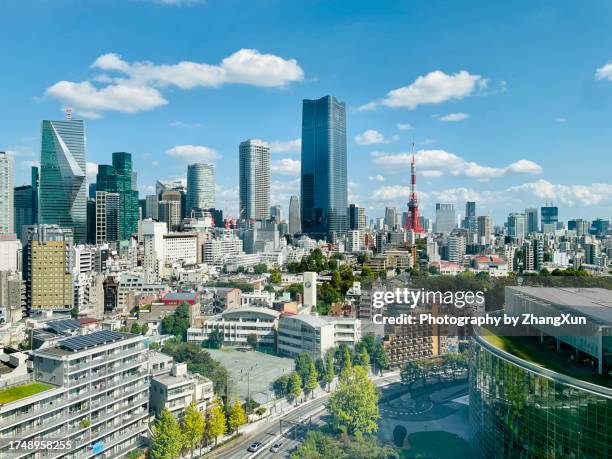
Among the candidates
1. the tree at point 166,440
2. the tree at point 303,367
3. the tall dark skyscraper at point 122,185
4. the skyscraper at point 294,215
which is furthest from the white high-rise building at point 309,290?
the skyscraper at point 294,215

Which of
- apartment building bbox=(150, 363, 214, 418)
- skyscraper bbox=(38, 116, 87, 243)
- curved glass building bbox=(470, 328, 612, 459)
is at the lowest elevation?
apartment building bbox=(150, 363, 214, 418)

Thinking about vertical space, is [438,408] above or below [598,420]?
below

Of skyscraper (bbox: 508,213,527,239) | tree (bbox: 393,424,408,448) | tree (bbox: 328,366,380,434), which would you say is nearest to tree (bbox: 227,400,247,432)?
tree (bbox: 328,366,380,434)

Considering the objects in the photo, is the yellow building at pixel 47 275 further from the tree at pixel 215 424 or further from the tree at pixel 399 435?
the tree at pixel 399 435

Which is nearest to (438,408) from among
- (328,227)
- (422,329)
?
(422,329)

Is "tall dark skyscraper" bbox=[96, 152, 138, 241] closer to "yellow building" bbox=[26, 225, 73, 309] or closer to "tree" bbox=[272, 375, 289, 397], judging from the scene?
"yellow building" bbox=[26, 225, 73, 309]

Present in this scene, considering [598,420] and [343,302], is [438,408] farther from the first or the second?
[343,302]
